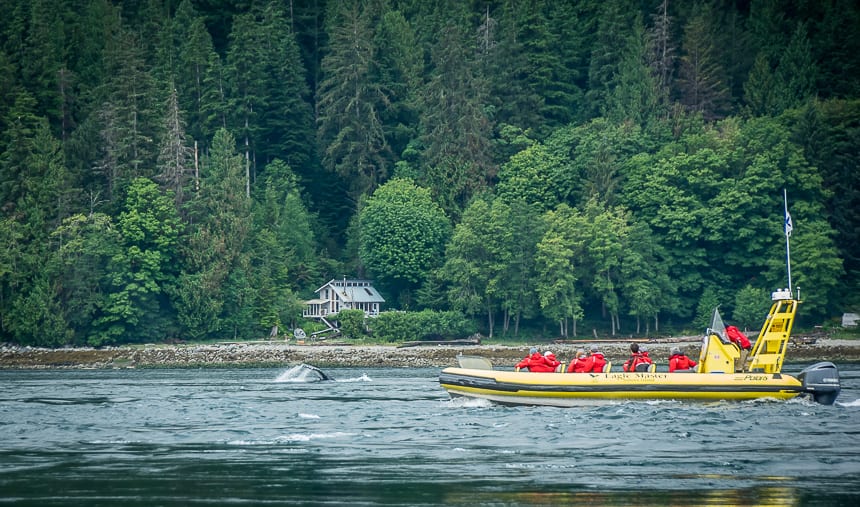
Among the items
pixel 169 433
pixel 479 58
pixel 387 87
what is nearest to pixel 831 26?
pixel 479 58

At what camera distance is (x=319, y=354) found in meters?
70.4

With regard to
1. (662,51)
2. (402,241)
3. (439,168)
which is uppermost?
(662,51)

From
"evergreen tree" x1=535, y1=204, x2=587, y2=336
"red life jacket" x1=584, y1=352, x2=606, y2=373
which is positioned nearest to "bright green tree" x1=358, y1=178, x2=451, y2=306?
"evergreen tree" x1=535, y1=204, x2=587, y2=336

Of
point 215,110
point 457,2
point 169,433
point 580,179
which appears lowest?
point 169,433

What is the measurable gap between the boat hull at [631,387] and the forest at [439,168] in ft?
150

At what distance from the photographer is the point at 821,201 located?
271 ft

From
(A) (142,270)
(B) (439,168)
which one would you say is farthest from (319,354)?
(B) (439,168)

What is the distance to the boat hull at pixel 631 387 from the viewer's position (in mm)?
32812

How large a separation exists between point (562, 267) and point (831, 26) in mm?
39503

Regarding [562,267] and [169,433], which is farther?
[562,267]

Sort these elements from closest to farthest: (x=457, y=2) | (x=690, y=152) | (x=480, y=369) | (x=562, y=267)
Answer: (x=480, y=369) → (x=562, y=267) → (x=690, y=152) → (x=457, y=2)

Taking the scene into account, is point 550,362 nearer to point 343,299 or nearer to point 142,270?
point 142,270

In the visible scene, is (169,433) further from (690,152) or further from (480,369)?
(690,152)

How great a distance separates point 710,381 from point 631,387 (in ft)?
7.17
